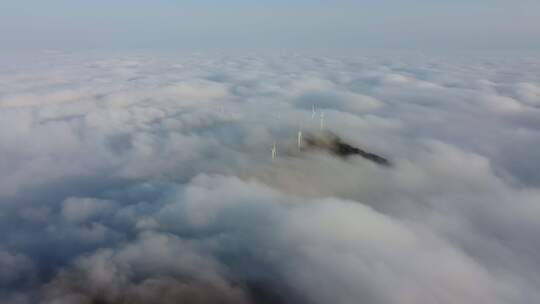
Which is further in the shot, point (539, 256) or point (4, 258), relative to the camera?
point (539, 256)

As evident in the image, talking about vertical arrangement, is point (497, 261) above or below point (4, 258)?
below

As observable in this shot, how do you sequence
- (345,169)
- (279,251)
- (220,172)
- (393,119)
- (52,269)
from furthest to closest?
(393,119)
(345,169)
(220,172)
(279,251)
(52,269)

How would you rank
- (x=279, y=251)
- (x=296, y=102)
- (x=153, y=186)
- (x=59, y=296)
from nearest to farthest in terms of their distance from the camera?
(x=59, y=296), (x=279, y=251), (x=153, y=186), (x=296, y=102)

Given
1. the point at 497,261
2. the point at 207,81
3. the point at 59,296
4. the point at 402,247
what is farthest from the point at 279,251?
the point at 207,81

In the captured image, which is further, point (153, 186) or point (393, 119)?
point (393, 119)

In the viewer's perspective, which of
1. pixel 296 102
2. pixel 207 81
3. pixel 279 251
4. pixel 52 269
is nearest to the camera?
pixel 52 269

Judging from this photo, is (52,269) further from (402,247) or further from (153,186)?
(402,247)

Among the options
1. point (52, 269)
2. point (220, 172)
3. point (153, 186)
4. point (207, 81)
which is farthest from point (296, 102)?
point (52, 269)

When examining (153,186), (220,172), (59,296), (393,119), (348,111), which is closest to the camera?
(59,296)

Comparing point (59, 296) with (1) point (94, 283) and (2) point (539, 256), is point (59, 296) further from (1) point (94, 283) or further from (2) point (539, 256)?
(2) point (539, 256)
